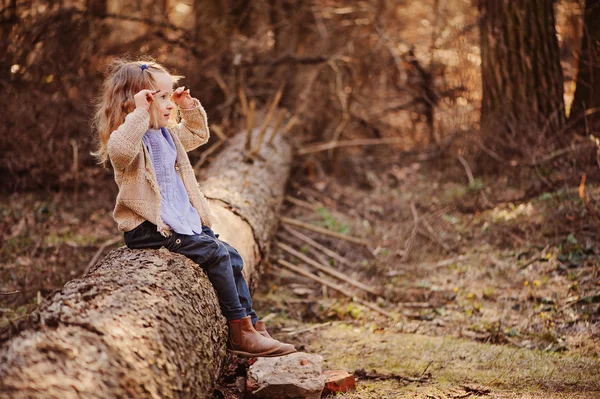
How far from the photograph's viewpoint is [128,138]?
2.89 metres

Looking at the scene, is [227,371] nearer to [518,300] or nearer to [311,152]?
[518,300]

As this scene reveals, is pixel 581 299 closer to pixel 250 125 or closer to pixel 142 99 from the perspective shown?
pixel 142 99

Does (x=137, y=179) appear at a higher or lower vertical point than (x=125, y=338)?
higher

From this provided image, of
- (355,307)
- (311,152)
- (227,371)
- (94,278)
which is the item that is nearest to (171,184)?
(94,278)

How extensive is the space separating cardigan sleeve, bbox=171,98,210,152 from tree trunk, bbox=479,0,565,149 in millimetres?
4152

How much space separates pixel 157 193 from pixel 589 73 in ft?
17.9

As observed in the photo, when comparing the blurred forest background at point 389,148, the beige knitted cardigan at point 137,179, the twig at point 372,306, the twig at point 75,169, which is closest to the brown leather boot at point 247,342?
the beige knitted cardigan at point 137,179

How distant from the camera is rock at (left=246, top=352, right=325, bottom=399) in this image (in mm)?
2820

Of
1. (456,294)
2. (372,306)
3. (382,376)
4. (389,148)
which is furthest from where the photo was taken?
(389,148)

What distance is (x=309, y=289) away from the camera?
4.96 m

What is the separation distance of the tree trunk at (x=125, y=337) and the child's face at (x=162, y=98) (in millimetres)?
783

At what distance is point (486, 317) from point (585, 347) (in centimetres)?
76

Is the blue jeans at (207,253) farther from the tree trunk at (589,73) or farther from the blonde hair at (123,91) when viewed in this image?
the tree trunk at (589,73)

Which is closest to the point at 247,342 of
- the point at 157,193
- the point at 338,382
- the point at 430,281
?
the point at 338,382
